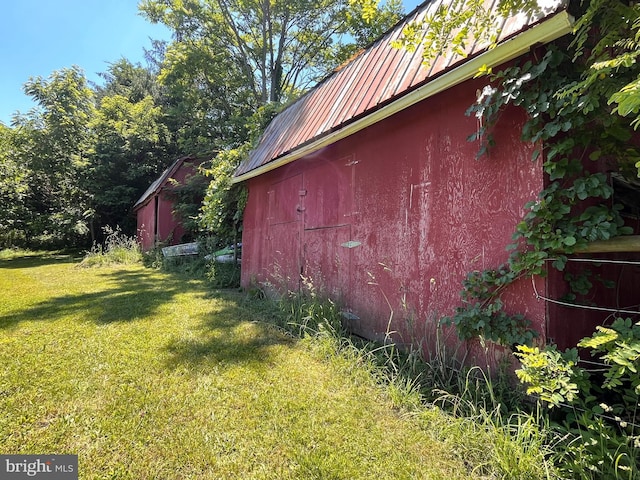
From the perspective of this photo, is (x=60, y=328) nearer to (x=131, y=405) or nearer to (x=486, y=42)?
(x=131, y=405)

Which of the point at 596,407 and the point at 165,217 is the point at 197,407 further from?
the point at 165,217

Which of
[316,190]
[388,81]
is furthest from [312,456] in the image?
[316,190]

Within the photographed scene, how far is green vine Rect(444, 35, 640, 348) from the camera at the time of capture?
6.76 feet

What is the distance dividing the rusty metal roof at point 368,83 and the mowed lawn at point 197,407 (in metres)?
2.68

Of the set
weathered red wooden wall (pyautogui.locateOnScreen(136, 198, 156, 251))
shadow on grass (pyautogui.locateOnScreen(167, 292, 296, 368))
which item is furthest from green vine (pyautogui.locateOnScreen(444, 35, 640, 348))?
weathered red wooden wall (pyautogui.locateOnScreen(136, 198, 156, 251))

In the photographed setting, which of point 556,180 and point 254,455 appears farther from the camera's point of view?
point 556,180

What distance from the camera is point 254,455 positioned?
1931 mm

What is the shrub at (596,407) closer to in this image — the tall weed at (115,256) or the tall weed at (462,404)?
the tall weed at (462,404)

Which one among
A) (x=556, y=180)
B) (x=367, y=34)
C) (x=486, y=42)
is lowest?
(x=556, y=180)

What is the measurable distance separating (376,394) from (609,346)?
155 centimetres

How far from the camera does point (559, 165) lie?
7.20 feet

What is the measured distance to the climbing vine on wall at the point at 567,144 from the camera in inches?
77.1

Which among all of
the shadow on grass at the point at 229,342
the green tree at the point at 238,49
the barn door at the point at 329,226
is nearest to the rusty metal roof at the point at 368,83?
the barn door at the point at 329,226

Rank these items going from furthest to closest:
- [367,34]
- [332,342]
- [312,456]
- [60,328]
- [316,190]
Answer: [367,34]
[316,190]
[60,328]
[332,342]
[312,456]
